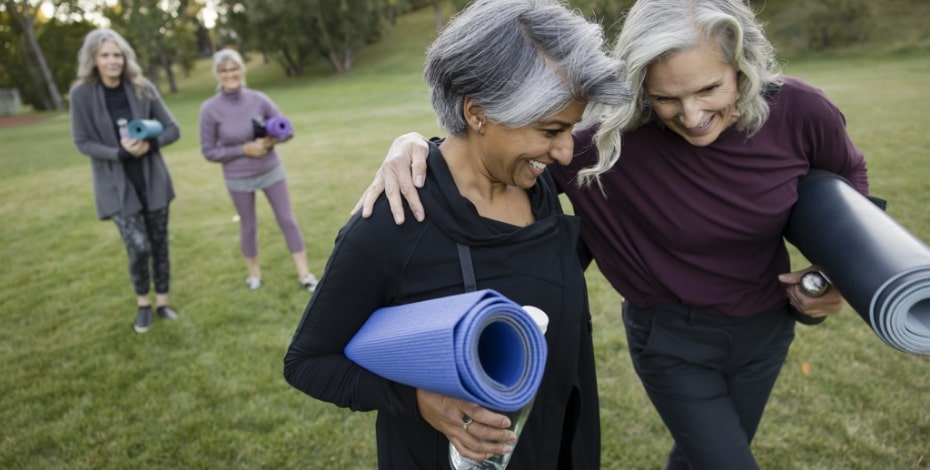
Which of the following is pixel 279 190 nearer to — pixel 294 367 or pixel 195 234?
pixel 195 234

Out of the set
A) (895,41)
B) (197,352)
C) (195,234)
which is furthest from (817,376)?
(895,41)

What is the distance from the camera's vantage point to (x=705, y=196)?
2053 millimetres

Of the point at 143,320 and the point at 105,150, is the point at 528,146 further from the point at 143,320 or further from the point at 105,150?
the point at 143,320

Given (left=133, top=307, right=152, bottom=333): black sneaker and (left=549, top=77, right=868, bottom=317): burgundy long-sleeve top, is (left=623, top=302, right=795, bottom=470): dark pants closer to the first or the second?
(left=549, top=77, right=868, bottom=317): burgundy long-sleeve top

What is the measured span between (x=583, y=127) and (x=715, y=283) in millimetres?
731

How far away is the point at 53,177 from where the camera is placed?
42.5 feet

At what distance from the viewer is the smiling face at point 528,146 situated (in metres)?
1.60

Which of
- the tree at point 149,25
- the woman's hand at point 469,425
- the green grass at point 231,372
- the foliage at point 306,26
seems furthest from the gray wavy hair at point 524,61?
the tree at point 149,25

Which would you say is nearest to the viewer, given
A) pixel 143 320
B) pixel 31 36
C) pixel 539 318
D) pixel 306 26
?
pixel 539 318

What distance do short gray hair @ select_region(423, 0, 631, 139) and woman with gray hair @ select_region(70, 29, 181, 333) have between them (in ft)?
13.8

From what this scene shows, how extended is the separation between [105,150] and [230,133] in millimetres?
1096

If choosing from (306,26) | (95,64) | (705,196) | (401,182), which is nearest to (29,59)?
(306,26)

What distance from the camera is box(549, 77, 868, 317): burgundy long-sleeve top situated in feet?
6.68

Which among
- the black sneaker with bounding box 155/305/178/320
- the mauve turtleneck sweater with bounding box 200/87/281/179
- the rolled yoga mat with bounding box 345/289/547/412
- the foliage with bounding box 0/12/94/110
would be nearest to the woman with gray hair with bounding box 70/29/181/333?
the black sneaker with bounding box 155/305/178/320
